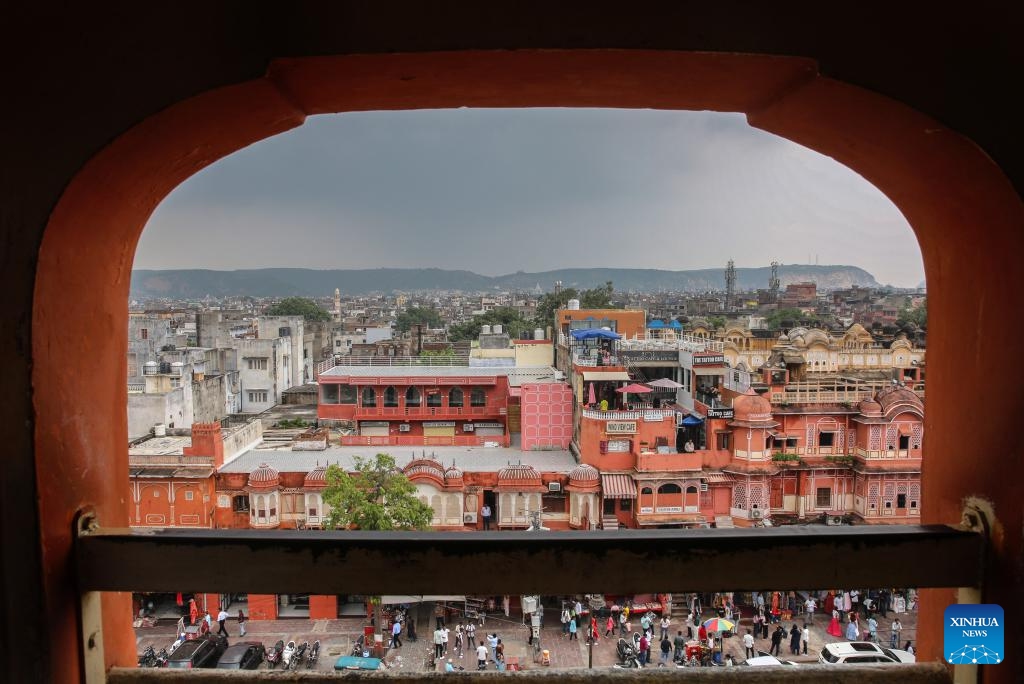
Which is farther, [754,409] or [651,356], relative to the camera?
[651,356]

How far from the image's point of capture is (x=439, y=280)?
186125 millimetres

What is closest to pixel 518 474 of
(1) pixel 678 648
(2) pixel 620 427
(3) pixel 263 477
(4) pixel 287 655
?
(2) pixel 620 427

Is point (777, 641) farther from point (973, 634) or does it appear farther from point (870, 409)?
point (973, 634)

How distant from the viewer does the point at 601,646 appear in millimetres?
11703

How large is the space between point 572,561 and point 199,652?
10710mm

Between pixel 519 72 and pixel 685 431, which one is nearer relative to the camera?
pixel 519 72

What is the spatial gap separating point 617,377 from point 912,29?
15.9 meters

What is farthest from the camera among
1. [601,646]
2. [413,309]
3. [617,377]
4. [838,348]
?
[413,309]

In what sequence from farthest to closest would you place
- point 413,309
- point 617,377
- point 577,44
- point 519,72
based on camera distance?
point 413,309 < point 617,377 < point 519,72 < point 577,44

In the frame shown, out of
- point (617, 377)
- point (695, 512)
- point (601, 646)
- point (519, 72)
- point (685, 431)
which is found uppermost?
point (519, 72)

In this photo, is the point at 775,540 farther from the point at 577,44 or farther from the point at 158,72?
the point at 158,72

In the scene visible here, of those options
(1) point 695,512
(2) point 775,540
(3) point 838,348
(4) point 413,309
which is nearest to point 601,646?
(1) point 695,512

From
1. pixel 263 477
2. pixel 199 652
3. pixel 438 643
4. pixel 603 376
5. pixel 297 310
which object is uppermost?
pixel 297 310

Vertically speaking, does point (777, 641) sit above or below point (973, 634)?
below
